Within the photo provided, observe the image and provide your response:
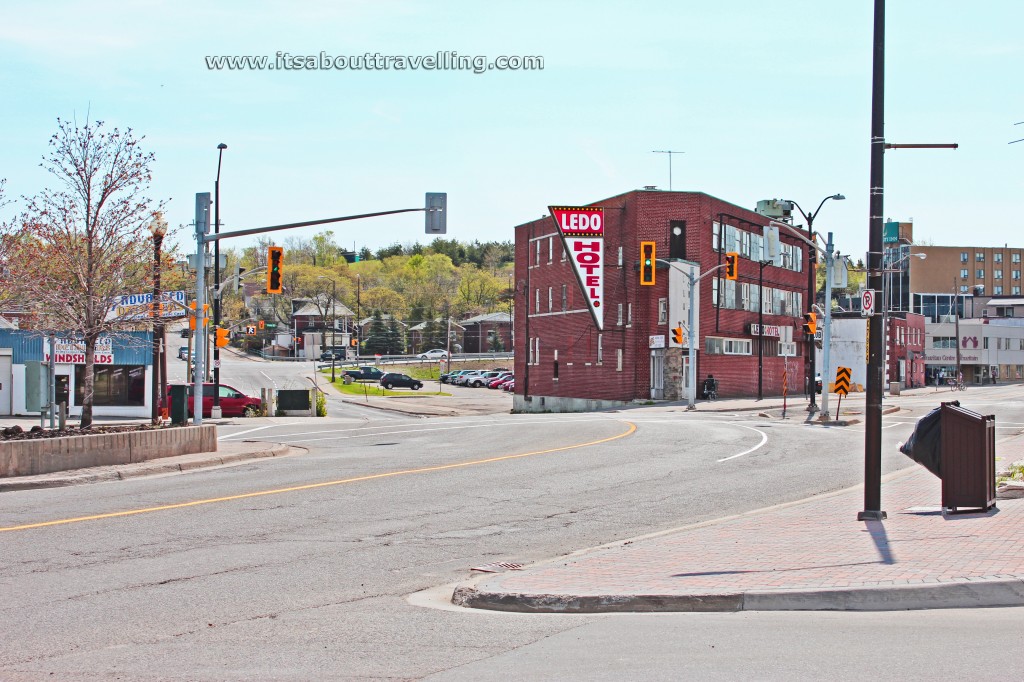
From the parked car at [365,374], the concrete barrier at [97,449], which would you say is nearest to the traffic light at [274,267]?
the concrete barrier at [97,449]

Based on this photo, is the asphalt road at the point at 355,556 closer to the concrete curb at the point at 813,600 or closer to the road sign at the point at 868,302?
the concrete curb at the point at 813,600

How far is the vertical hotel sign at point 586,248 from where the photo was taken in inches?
2352

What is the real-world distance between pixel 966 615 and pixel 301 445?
66.1 ft

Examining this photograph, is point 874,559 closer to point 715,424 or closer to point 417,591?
point 417,591

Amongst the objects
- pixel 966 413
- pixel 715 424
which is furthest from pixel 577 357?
pixel 966 413

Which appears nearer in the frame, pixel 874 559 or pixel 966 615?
pixel 966 615

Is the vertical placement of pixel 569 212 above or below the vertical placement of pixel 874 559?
above

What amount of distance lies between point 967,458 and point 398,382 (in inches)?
3031

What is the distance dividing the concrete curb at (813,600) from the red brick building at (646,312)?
4671 cm

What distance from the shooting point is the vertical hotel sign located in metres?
59.8

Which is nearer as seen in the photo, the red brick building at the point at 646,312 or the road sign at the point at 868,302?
the road sign at the point at 868,302

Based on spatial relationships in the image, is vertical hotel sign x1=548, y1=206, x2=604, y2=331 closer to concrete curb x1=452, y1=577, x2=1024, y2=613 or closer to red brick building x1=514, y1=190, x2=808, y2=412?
red brick building x1=514, y1=190, x2=808, y2=412

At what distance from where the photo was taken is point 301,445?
83.7 feet

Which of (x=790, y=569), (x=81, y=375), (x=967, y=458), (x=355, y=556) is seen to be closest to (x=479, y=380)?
(x=81, y=375)
